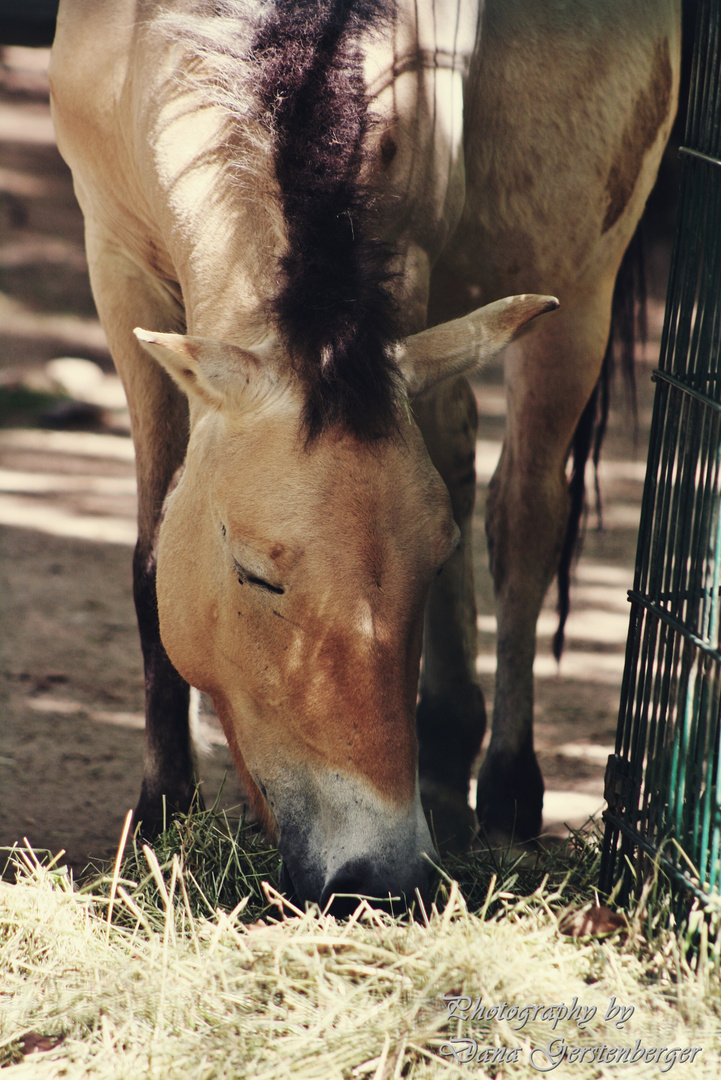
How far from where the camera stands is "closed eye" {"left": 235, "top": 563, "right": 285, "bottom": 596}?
2033 mm

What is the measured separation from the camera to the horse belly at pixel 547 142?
291cm

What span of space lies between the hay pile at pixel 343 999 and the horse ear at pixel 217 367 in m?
0.98

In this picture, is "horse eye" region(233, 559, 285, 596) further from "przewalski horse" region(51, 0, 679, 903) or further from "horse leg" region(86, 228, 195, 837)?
"horse leg" region(86, 228, 195, 837)

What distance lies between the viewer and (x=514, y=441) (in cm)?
341

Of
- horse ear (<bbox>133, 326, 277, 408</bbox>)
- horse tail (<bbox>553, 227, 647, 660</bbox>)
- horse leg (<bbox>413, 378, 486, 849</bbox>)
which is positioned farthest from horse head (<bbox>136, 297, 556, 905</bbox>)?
horse tail (<bbox>553, 227, 647, 660</bbox>)

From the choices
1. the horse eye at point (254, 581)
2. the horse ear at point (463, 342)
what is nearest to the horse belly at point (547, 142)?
the horse ear at point (463, 342)

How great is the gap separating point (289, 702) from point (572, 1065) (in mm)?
775

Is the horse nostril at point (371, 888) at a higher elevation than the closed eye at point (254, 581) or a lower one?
lower

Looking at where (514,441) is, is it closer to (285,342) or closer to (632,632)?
(632,632)

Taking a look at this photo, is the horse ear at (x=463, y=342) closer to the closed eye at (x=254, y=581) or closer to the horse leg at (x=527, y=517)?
the closed eye at (x=254, y=581)

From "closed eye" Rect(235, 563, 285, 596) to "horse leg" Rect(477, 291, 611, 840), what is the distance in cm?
141

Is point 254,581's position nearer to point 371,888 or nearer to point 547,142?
point 371,888

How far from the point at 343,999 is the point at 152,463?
61.7 inches

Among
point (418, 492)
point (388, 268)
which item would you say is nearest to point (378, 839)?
point (418, 492)
